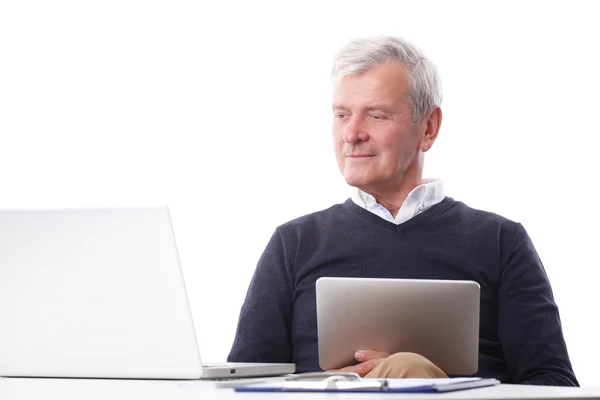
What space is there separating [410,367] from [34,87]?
2.39 m

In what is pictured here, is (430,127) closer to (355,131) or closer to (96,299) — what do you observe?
(355,131)

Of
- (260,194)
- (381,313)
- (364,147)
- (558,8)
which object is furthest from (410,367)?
(558,8)

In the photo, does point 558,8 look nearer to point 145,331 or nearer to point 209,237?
point 209,237

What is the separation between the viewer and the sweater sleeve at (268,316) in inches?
89.7

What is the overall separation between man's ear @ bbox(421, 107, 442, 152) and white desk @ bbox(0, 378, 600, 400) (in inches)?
48.6

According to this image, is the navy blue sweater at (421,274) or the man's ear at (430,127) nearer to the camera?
the navy blue sweater at (421,274)

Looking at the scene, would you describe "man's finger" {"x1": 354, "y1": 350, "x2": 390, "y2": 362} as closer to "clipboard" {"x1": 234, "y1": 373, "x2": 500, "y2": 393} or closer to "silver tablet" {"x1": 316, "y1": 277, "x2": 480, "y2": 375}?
"silver tablet" {"x1": 316, "y1": 277, "x2": 480, "y2": 375}

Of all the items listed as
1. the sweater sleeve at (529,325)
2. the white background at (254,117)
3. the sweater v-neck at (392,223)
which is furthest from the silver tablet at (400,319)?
the white background at (254,117)

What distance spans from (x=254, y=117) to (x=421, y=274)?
4.48 ft

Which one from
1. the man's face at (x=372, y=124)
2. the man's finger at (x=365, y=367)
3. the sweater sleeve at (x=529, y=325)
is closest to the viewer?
the man's finger at (x=365, y=367)

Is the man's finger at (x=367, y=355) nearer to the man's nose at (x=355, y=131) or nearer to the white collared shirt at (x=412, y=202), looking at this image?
the white collared shirt at (x=412, y=202)

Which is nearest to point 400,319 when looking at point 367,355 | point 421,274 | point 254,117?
point 367,355

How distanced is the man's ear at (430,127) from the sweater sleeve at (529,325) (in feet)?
1.22

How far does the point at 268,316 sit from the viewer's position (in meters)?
2.30
